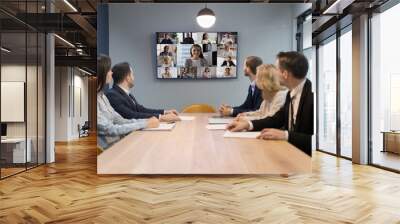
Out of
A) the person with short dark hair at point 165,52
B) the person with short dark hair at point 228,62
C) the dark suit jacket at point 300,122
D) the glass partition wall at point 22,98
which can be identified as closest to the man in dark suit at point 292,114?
the dark suit jacket at point 300,122

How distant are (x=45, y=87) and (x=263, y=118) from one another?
7.21 m

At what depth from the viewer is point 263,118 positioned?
2.45 m

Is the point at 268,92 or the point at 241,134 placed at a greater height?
the point at 268,92

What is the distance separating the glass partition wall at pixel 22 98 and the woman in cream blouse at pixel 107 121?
18.1 feet

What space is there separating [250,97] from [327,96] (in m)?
8.30

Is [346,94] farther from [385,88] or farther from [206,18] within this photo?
[206,18]

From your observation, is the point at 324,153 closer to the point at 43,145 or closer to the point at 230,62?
the point at 43,145

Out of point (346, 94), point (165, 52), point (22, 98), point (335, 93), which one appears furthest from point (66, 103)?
point (165, 52)

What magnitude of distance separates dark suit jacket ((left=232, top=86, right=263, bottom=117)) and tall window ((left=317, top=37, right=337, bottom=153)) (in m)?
7.37

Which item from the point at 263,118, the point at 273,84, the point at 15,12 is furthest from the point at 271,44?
the point at 15,12

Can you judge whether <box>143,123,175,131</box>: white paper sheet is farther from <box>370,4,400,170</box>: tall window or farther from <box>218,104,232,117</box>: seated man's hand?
<box>370,4,400,170</box>: tall window

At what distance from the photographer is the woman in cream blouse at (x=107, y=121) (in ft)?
7.81

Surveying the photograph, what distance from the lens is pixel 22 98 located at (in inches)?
320

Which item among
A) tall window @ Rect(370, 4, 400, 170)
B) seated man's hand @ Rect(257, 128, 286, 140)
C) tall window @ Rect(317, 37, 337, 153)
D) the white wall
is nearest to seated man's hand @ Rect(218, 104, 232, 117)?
seated man's hand @ Rect(257, 128, 286, 140)
